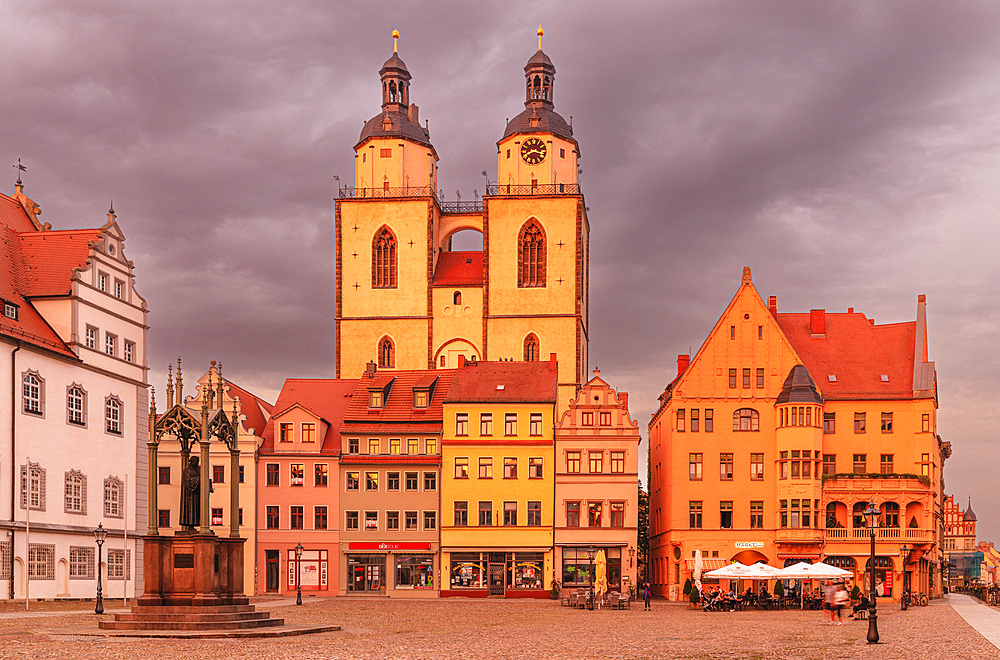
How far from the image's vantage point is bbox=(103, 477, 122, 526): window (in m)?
59.6

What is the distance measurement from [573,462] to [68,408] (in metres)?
27.0

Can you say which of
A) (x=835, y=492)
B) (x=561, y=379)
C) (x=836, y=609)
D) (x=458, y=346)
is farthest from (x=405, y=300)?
(x=836, y=609)

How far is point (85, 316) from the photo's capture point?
58312mm

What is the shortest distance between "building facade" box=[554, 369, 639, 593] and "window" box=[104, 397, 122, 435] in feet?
76.2

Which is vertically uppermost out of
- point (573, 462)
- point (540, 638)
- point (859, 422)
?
point (859, 422)

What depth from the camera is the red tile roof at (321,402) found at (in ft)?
240

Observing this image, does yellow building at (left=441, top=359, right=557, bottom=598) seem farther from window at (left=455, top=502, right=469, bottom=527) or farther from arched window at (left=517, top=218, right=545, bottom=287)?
A: arched window at (left=517, top=218, right=545, bottom=287)

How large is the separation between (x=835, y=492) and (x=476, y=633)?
3934cm

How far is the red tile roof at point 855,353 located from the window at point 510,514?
1825cm

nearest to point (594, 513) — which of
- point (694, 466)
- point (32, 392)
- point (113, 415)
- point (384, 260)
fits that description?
point (694, 466)

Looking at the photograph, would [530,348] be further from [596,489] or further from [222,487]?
[222,487]

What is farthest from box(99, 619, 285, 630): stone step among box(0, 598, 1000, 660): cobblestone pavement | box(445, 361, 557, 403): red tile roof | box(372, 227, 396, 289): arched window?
box(372, 227, 396, 289): arched window

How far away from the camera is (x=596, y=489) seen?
70062mm

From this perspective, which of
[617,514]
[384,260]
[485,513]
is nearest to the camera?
[617,514]
